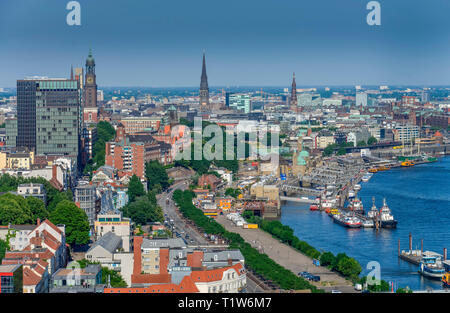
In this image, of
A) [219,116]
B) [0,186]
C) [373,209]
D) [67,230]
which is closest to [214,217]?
[373,209]

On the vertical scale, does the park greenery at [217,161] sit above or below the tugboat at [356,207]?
above

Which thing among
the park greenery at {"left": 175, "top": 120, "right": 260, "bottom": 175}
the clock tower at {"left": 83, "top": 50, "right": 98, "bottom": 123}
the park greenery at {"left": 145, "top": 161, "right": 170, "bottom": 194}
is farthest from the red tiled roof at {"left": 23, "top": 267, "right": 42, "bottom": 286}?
the clock tower at {"left": 83, "top": 50, "right": 98, "bottom": 123}

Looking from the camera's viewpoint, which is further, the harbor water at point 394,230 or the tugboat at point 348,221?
the tugboat at point 348,221

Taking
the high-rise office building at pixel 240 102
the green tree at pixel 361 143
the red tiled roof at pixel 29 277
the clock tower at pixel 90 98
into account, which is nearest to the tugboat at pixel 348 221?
the red tiled roof at pixel 29 277

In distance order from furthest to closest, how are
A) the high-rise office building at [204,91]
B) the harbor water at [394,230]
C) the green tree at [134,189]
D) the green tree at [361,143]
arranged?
the high-rise office building at [204,91], the green tree at [361,143], the green tree at [134,189], the harbor water at [394,230]

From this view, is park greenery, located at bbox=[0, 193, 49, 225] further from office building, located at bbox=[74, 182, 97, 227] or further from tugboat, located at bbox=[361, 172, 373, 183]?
tugboat, located at bbox=[361, 172, 373, 183]

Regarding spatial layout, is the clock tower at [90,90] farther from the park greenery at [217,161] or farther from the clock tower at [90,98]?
the park greenery at [217,161]
